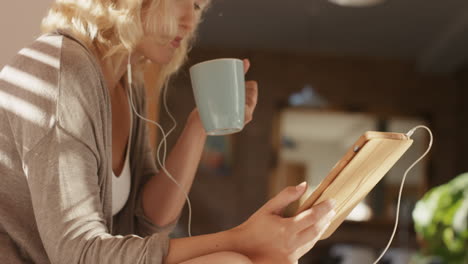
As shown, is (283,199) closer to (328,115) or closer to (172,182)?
(172,182)

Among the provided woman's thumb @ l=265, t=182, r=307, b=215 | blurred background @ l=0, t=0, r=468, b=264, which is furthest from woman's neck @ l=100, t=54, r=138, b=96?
blurred background @ l=0, t=0, r=468, b=264

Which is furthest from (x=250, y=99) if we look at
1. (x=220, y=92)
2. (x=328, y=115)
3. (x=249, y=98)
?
(x=328, y=115)

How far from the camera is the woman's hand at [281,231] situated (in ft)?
2.09

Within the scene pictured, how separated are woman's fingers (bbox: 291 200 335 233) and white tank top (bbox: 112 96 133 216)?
357 mm

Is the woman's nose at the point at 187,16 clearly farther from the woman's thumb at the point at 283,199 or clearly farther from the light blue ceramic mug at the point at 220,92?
the woman's thumb at the point at 283,199

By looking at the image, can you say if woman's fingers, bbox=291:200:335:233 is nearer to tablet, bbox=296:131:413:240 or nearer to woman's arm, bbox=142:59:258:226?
tablet, bbox=296:131:413:240

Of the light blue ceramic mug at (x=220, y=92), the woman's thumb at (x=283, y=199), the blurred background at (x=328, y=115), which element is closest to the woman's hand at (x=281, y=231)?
the woman's thumb at (x=283, y=199)

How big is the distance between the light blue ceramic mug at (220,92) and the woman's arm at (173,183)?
5.8 inches

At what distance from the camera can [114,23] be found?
0.83 m

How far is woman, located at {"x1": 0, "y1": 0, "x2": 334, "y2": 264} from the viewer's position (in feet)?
2.13

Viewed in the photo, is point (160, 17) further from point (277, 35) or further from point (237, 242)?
point (277, 35)

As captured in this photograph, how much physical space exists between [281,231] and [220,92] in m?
0.24

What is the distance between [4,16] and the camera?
107 cm

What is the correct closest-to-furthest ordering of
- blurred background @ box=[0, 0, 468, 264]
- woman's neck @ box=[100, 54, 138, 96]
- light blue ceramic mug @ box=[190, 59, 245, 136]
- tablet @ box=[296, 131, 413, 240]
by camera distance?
tablet @ box=[296, 131, 413, 240] → light blue ceramic mug @ box=[190, 59, 245, 136] → woman's neck @ box=[100, 54, 138, 96] → blurred background @ box=[0, 0, 468, 264]
